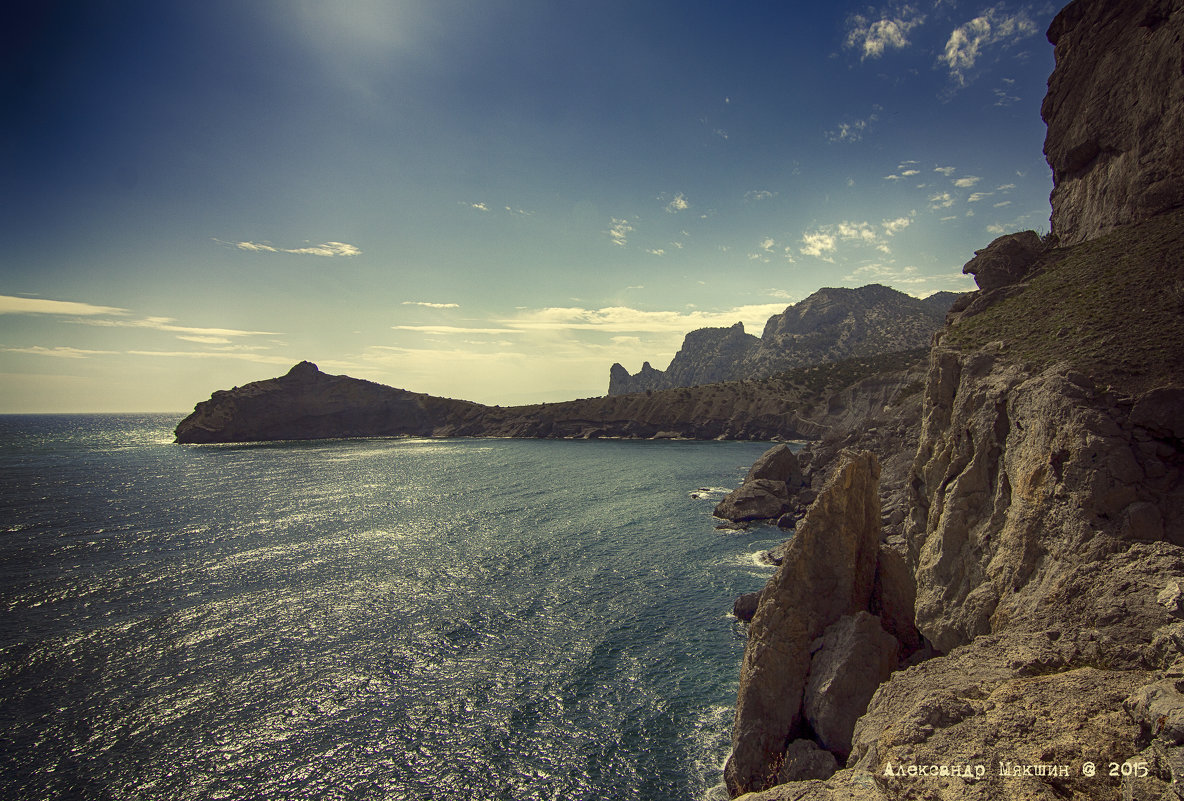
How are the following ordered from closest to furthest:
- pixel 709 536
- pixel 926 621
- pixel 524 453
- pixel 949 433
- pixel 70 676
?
pixel 926 621 → pixel 949 433 → pixel 70 676 → pixel 709 536 → pixel 524 453

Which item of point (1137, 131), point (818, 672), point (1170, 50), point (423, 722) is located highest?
point (1170, 50)

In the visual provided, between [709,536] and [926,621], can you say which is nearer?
[926,621]

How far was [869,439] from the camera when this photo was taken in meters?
69.0

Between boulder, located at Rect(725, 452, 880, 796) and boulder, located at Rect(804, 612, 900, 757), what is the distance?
0.68m

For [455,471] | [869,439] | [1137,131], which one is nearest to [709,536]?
[869,439]

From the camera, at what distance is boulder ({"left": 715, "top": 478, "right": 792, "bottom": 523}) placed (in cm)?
6350

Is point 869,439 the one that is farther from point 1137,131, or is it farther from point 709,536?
point 1137,131

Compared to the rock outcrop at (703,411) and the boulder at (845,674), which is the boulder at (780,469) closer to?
the boulder at (845,674)

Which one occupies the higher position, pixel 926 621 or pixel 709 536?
pixel 926 621

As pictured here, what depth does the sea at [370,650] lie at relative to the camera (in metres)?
22.7

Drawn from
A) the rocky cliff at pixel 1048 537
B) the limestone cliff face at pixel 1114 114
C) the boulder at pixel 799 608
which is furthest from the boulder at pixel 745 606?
the limestone cliff face at pixel 1114 114

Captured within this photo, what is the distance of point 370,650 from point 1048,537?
35066 millimetres

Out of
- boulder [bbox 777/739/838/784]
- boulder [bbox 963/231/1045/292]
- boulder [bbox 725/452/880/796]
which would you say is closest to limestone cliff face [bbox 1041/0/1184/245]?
boulder [bbox 963/231/1045/292]

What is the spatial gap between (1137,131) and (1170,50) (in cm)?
407
